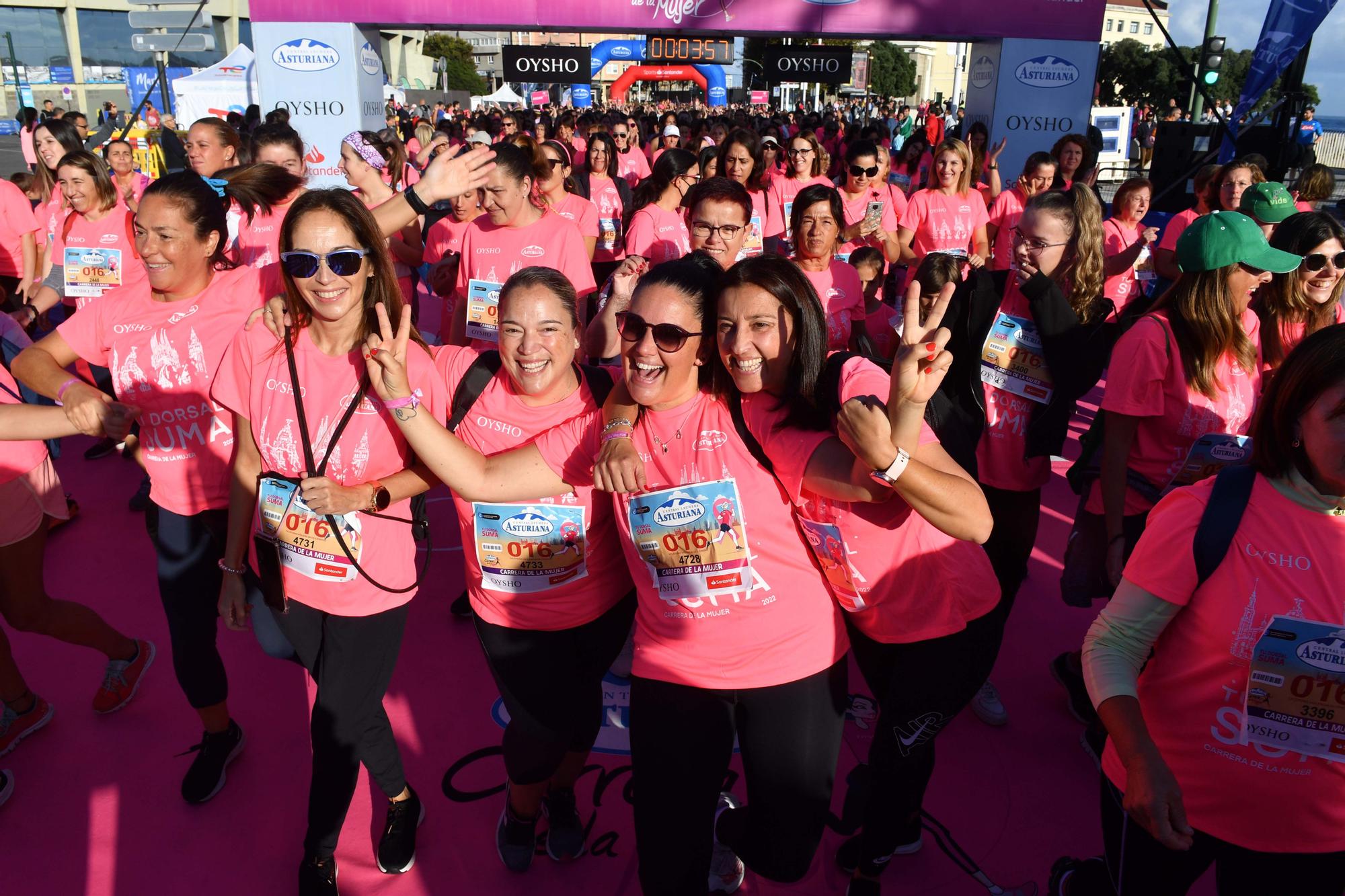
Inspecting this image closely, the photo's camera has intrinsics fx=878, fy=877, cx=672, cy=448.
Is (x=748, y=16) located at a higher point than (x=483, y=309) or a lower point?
higher

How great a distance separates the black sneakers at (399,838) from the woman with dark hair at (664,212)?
3.57 m

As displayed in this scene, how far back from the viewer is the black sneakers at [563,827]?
2.82 metres

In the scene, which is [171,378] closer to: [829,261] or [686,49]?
[829,261]

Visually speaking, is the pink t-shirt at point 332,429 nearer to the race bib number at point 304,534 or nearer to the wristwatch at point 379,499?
the race bib number at point 304,534

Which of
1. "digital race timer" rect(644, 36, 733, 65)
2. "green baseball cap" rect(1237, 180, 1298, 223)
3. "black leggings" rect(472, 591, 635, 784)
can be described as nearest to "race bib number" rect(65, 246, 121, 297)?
"black leggings" rect(472, 591, 635, 784)

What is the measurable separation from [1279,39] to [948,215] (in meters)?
6.81

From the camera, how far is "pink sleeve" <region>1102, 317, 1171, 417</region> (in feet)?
9.25

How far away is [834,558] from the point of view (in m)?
2.18

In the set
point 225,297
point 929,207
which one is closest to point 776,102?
point 929,207

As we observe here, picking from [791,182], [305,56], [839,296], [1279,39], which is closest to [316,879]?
[839,296]

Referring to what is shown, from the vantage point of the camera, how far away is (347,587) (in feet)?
8.05

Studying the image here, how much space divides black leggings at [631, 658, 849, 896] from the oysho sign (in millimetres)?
17534

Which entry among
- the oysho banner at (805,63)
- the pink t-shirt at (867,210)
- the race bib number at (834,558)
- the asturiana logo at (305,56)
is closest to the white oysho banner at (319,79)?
the asturiana logo at (305,56)

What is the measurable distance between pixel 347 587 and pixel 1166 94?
5550 centimetres
